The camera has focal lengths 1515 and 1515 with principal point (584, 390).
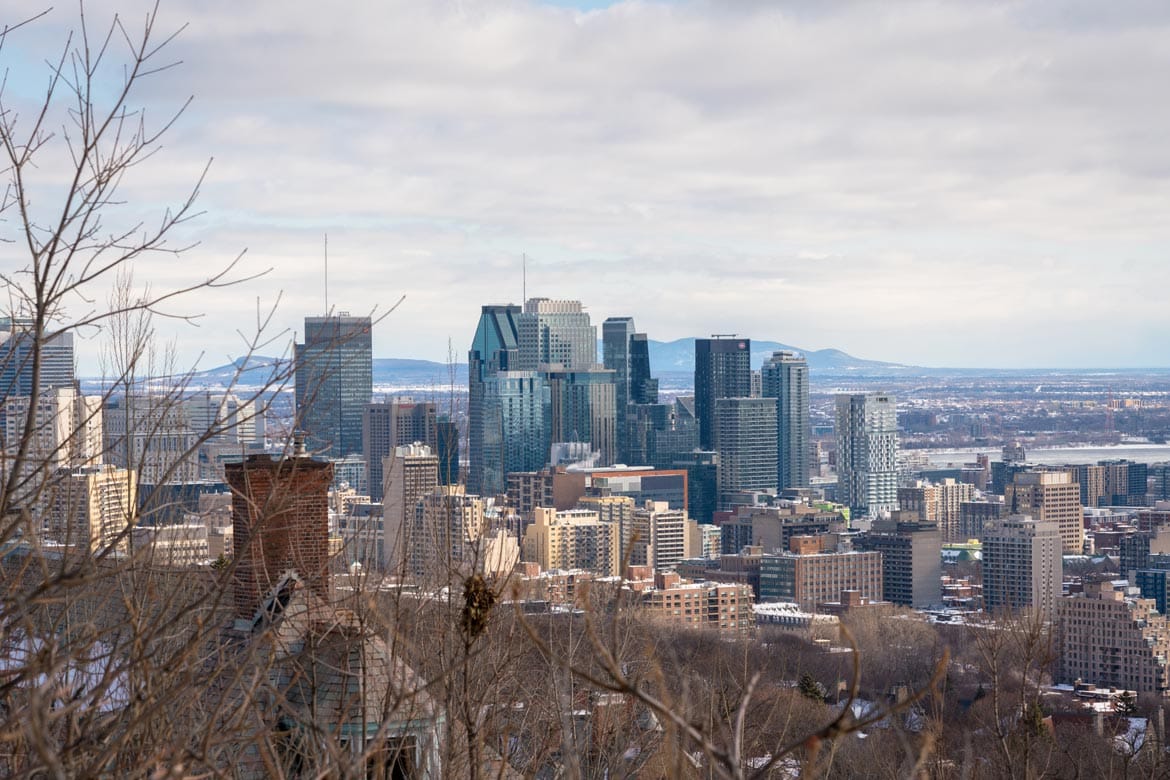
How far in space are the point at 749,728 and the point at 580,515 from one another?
88.2 m

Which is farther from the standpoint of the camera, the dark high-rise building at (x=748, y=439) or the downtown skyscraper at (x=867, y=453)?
the downtown skyscraper at (x=867, y=453)

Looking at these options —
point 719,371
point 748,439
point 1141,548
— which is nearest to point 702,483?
point 748,439

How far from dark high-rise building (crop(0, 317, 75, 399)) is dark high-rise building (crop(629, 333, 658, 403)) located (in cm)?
17775

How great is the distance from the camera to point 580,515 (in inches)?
4173

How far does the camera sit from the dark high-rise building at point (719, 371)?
18462cm

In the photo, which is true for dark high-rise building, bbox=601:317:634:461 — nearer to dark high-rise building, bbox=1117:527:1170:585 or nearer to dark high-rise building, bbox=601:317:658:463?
dark high-rise building, bbox=601:317:658:463

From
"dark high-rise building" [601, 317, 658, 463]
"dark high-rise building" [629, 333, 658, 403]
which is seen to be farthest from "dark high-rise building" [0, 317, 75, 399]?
"dark high-rise building" [629, 333, 658, 403]

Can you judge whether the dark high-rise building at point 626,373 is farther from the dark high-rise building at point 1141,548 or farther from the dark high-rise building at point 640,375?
the dark high-rise building at point 1141,548

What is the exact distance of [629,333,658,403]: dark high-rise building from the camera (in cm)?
18838

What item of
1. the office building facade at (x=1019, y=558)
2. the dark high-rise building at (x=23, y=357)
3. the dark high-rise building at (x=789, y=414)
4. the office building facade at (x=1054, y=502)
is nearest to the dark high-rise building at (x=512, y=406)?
the dark high-rise building at (x=789, y=414)

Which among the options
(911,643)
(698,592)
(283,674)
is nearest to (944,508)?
(698,592)

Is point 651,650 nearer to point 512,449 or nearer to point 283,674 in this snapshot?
point 283,674

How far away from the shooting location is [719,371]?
611 ft

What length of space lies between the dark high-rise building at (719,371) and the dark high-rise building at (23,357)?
6873 inches
